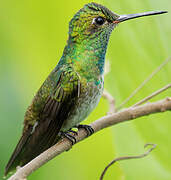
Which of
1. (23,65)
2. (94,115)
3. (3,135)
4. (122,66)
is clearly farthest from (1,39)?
(122,66)

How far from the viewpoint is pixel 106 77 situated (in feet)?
5.44

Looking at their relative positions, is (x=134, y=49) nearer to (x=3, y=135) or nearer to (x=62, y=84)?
(x=62, y=84)

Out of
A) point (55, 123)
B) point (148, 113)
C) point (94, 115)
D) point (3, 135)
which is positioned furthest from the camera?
point (94, 115)

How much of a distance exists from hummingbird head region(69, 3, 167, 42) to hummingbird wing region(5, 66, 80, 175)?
0.21 meters

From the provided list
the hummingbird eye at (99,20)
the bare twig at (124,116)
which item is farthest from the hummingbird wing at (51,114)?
the hummingbird eye at (99,20)

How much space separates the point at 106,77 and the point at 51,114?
32 cm

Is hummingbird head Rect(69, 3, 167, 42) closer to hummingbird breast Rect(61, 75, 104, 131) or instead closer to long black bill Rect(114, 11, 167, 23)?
long black bill Rect(114, 11, 167, 23)

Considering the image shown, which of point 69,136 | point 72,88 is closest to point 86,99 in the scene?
point 72,88

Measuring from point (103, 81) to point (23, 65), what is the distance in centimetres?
62

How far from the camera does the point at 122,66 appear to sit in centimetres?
143

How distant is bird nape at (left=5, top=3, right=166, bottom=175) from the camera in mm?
1639

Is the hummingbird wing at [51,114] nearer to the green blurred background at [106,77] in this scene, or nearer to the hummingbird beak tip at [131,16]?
the green blurred background at [106,77]

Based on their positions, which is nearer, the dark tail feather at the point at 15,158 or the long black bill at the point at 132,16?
the long black bill at the point at 132,16

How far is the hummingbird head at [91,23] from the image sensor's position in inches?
66.4
